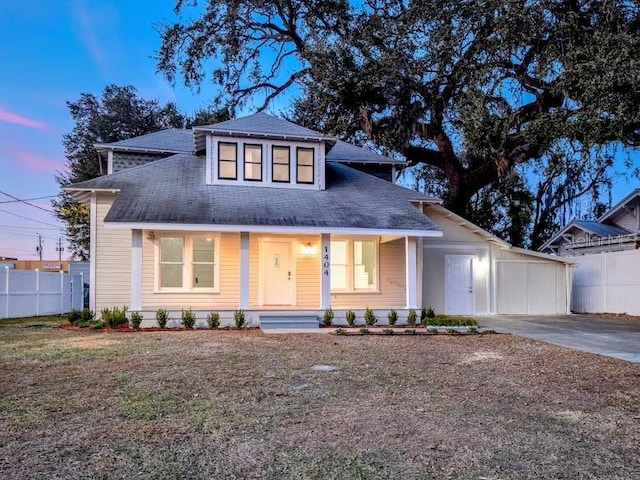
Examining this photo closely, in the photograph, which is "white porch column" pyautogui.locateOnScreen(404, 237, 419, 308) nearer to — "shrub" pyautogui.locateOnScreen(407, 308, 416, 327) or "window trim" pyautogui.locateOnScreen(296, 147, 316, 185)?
"shrub" pyautogui.locateOnScreen(407, 308, 416, 327)

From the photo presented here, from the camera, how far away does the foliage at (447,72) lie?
16406 mm

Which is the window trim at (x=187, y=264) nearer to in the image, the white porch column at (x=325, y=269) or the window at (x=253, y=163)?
the window at (x=253, y=163)

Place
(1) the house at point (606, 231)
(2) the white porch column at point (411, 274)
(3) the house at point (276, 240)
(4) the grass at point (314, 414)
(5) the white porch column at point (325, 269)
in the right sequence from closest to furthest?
(4) the grass at point (314, 414) → (3) the house at point (276, 240) → (5) the white porch column at point (325, 269) → (2) the white porch column at point (411, 274) → (1) the house at point (606, 231)

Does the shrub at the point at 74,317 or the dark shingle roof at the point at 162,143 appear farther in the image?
the dark shingle roof at the point at 162,143

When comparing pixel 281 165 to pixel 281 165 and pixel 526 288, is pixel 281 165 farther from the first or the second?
pixel 526 288

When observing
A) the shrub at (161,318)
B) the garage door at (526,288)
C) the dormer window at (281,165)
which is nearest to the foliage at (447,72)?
the garage door at (526,288)

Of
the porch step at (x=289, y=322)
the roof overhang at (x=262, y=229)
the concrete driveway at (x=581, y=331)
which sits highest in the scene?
the roof overhang at (x=262, y=229)

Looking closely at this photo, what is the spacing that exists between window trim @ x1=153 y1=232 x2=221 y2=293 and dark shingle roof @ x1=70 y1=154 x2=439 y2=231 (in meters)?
1.16

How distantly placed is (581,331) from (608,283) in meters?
6.67

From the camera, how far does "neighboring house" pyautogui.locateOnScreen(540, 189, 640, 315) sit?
669 inches

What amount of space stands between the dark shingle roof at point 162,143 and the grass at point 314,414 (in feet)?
29.4

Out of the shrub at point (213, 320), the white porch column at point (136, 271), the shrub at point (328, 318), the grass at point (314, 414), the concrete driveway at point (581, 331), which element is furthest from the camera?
the shrub at point (328, 318)

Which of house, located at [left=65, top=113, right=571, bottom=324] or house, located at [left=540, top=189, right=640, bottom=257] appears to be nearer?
house, located at [left=65, top=113, right=571, bottom=324]

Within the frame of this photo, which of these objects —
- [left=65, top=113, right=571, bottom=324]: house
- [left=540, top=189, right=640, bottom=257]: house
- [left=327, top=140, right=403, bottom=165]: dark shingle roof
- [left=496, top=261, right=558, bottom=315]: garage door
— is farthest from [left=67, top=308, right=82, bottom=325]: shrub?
[left=540, top=189, right=640, bottom=257]: house
